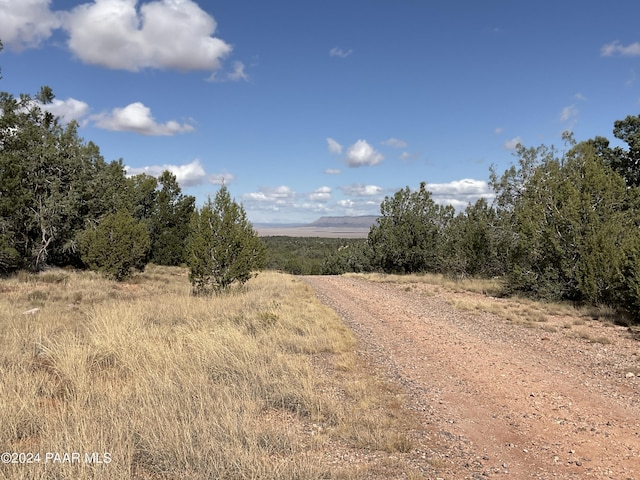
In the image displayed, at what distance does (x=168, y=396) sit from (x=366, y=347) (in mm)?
4662

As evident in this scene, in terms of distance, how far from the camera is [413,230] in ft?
103

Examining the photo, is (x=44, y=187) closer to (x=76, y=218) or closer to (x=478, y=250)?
(x=76, y=218)


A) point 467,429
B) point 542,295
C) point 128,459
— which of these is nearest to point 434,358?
point 467,429

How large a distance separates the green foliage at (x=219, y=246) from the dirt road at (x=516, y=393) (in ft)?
20.0

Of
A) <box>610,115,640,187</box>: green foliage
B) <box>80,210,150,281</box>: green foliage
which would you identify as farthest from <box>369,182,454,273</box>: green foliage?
<box>80,210,150,281</box>: green foliage

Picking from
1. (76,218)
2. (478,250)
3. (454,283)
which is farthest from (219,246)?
(76,218)

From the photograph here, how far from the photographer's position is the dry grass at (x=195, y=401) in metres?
3.89

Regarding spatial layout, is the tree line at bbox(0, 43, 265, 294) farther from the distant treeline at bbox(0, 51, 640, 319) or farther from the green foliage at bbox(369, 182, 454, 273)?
the green foliage at bbox(369, 182, 454, 273)

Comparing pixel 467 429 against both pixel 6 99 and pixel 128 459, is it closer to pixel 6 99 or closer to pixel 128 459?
pixel 128 459

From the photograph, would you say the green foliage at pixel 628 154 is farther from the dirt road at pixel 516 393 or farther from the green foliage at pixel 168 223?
the green foliage at pixel 168 223

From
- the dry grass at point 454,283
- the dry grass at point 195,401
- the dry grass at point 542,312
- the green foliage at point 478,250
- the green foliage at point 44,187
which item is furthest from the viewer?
the green foliage at point 478,250

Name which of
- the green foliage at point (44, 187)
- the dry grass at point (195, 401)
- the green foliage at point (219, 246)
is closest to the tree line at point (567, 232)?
the dry grass at point (195, 401)

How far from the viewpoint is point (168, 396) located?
17.6 ft

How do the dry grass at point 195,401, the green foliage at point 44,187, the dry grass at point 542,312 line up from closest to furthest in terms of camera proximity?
the dry grass at point 195,401 < the dry grass at point 542,312 < the green foliage at point 44,187
